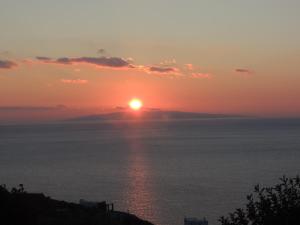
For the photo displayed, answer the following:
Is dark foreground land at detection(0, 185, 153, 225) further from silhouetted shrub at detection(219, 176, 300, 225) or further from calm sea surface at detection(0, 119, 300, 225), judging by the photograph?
calm sea surface at detection(0, 119, 300, 225)

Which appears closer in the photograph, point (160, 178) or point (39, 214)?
point (39, 214)

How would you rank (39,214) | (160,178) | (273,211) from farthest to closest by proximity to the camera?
(160,178) < (39,214) < (273,211)

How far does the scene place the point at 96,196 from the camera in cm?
6353

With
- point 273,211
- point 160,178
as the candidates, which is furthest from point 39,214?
point 160,178

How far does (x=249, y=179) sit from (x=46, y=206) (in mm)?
52077

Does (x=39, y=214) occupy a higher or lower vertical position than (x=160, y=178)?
lower

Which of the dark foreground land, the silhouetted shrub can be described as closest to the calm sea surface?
the dark foreground land

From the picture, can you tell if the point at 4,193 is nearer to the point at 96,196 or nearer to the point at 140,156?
the point at 96,196

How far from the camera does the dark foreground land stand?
14.3 m

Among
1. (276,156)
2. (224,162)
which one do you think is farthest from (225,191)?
(276,156)

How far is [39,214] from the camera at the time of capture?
73.9 ft

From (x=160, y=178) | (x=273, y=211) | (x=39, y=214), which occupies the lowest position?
(x=273, y=211)

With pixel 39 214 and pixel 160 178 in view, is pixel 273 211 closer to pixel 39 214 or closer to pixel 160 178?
pixel 39 214

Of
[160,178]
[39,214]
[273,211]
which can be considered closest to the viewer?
[273,211]
